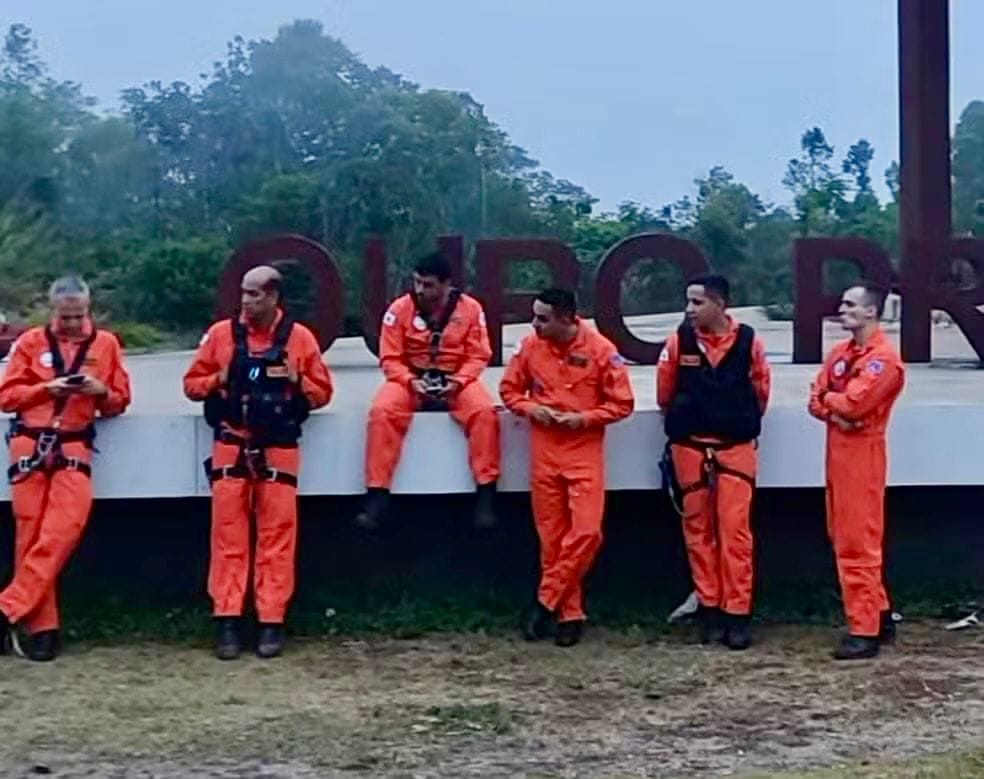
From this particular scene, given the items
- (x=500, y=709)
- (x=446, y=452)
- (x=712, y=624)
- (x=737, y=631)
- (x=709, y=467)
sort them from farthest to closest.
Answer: (x=446, y=452) < (x=712, y=624) < (x=737, y=631) < (x=709, y=467) < (x=500, y=709)

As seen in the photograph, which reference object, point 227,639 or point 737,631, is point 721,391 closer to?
point 737,631

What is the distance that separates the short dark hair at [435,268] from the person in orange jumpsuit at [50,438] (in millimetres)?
1389

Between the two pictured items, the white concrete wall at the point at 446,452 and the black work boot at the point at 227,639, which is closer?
the black work boot at the point at 227,639

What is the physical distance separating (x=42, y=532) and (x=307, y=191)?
5.48 meters

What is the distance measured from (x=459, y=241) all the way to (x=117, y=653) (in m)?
2.92

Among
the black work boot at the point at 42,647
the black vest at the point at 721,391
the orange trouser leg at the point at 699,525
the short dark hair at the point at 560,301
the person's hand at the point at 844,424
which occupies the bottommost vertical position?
the black work boot at the point at 42,647

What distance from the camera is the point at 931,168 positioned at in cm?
1076

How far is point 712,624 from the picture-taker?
7.86 m

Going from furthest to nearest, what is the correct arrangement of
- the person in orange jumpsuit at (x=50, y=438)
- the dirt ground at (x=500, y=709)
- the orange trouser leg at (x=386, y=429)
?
the orange trouser leg at (x=386, y=429), the person in orange jumpsuit at (x=50, y=438), the dirt ground at (x=500, y=709)

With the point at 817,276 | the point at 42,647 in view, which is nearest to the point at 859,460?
the point at 817,276

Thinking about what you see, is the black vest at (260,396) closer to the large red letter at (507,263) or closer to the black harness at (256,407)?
the black harness at (256,407)

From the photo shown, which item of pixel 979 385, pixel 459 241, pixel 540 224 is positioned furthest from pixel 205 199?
pixel 979 385

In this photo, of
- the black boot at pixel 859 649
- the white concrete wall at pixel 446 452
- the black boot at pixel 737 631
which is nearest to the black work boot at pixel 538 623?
the white concrete wall at pixel 446 452

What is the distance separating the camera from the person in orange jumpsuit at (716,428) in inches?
298
